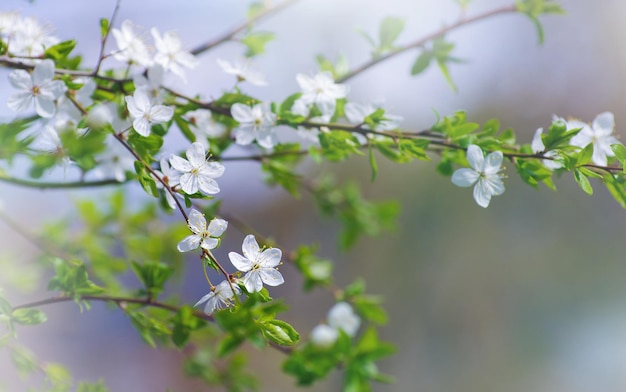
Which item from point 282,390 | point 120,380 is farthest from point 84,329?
point 282,390

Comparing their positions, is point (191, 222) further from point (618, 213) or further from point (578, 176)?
point (618, 213)

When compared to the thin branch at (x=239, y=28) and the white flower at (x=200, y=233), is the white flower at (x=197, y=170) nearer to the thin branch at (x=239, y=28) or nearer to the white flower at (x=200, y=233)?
the white flower at (x=200, y=233)

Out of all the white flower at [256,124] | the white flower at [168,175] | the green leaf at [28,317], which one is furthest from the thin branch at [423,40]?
the green leaf at [28,317]

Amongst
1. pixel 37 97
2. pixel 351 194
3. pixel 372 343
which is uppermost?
pixel 37 97

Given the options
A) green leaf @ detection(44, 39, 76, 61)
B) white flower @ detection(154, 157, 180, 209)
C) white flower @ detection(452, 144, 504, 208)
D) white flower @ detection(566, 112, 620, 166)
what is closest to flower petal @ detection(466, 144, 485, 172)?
white flower @ detection(452, 144, 504, 208)

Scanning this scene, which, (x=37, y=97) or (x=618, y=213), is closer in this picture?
(x=37, y=97)

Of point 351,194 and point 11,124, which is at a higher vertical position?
A: point 11,124

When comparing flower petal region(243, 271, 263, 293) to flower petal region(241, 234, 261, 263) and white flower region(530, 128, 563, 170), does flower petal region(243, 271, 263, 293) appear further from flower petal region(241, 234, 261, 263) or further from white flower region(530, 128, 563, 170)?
white flower region(530, 128, 563, 170)
